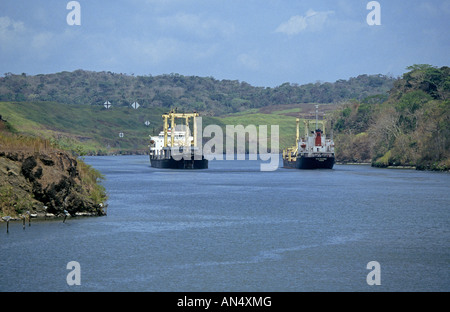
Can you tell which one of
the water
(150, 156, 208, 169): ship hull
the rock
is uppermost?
the rock

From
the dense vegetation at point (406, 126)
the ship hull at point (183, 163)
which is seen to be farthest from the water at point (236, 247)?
the ship hull at point (183, 163)

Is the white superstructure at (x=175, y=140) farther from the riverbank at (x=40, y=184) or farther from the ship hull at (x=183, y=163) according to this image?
the riverbank at (x=40, y=184)

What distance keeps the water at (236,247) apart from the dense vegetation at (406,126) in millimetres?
59515

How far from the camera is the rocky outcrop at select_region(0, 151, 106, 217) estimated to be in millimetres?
37688

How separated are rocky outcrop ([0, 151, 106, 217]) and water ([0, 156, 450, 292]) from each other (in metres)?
1.22

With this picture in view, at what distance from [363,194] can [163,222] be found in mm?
29149

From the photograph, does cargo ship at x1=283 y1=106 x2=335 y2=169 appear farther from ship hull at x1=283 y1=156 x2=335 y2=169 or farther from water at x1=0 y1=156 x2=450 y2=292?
water at x1=0 y1=156 x2=450 y2=292

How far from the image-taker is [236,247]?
3195 centimetres

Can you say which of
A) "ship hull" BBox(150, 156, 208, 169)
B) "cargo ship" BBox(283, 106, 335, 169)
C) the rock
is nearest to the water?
the rock

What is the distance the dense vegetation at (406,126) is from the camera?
11200cm

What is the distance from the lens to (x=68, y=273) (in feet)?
83.6

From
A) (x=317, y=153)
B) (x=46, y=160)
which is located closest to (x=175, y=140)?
A: (x=317, y=153)
